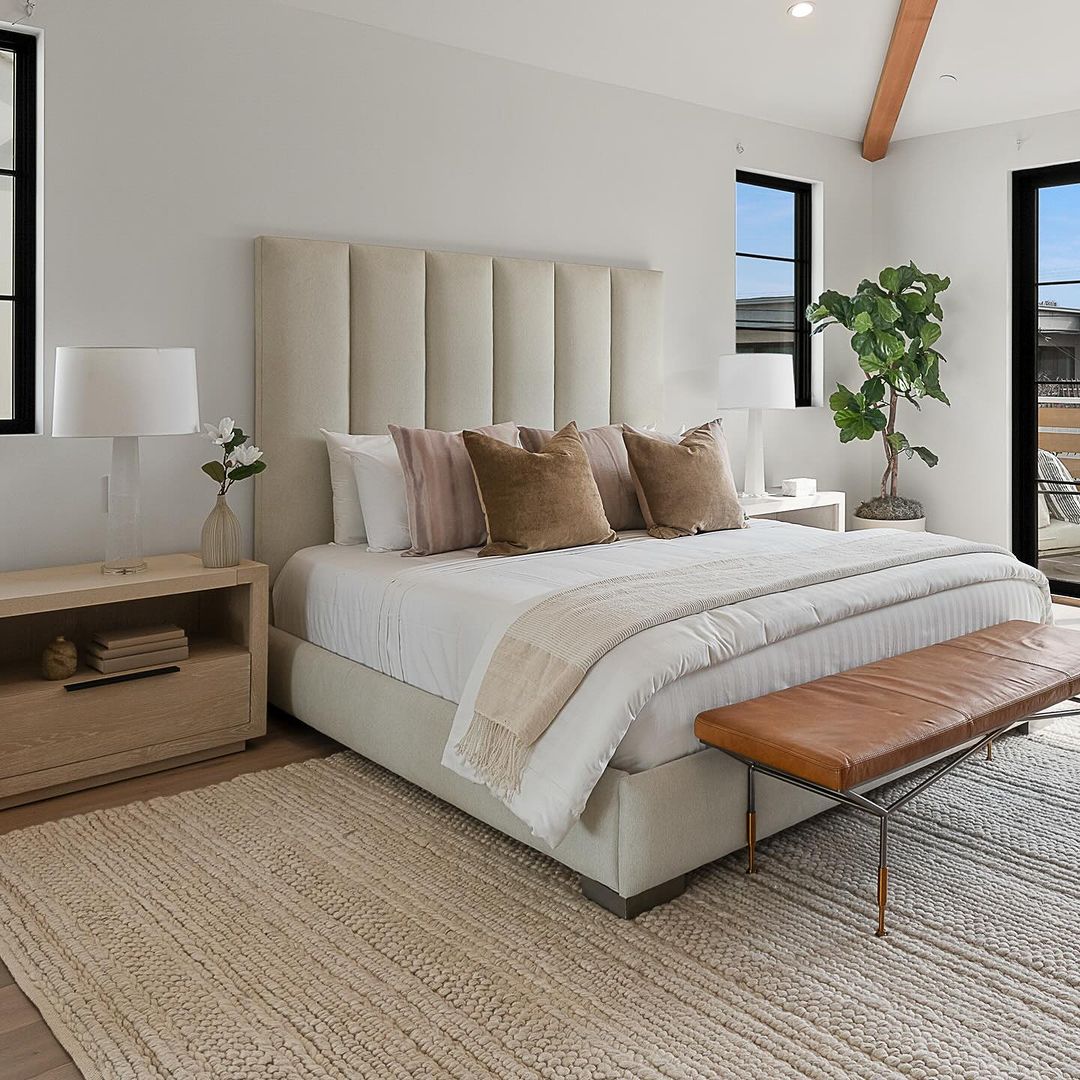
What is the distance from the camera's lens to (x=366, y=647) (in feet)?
10.2

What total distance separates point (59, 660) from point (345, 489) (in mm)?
1125

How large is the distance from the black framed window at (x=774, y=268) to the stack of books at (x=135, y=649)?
132 inches

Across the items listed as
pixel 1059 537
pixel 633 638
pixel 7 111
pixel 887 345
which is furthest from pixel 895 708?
pixel 1059 537

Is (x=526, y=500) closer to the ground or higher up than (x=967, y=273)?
closer to the ground

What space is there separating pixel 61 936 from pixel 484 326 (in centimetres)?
265

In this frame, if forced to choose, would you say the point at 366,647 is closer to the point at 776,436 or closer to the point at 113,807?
the point at 113,807

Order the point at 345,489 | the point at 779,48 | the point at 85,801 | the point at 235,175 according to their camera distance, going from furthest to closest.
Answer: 1. the point at 779,48
2. the point at 345,489
3. the point at 235,175
4. the point at 85,801

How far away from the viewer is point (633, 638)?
7.75 feet

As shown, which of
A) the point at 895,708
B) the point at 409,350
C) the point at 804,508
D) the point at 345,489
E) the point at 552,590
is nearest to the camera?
the point at 895,708

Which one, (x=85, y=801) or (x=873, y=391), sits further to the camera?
(x=873, y=391)

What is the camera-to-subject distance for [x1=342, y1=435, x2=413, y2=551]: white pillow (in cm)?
355

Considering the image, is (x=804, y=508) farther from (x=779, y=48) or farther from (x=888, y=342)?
(x=779, y=48)

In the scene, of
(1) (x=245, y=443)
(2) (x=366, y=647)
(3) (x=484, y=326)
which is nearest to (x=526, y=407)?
(3) (x=484, y=326)

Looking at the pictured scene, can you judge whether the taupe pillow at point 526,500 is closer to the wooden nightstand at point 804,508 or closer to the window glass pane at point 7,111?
the wooden nightstand at point 804,508
